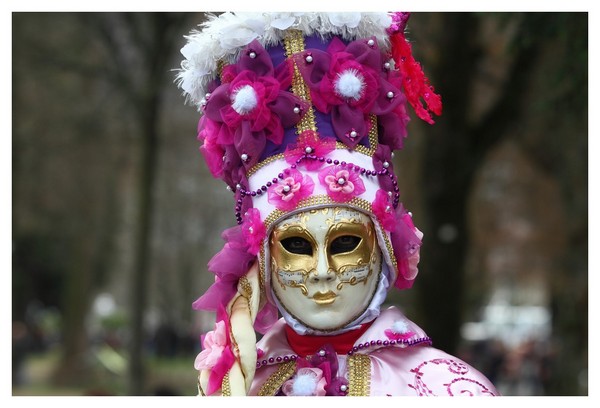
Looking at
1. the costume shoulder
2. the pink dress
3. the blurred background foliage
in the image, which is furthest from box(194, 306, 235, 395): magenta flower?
the blurred background foliage

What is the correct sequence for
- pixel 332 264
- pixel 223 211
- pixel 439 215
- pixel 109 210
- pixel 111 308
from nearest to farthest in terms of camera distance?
pixel 332 264 → pixel 439 215 → pixel 109 210 → pixel 223 211 → pixel 111 308

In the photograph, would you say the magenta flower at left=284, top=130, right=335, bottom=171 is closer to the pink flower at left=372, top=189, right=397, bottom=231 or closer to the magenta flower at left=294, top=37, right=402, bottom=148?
the magenta flower at left=294, top=37, right=402, bottom=148

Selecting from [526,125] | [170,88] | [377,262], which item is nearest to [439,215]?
[526,125]

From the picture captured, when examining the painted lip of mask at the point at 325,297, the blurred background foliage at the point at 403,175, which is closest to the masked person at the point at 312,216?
the painted lip of mask at the point at 325,297

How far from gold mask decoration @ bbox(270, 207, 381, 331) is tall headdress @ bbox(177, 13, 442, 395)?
0.18 feet

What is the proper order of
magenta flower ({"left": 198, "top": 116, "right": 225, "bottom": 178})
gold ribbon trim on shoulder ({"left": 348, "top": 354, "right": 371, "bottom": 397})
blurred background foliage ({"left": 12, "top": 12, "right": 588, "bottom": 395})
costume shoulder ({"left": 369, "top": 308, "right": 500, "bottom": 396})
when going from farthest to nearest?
blurred background foliage ({"left": 12, "top": 12, "right": 588, "bottom": 395}) < magenta flower ({"left": 198, "top": 116, "right": 225, "bottom": 178}) < gold ribbon trim on shoulder ({"left": 348, "top": 354, "right": 371, "bottom": 397}) < costume shoulder ({"left": 369, "top": 308, "right": 500, "bottom": 396})

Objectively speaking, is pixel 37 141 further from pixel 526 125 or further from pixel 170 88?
pixel 526 125

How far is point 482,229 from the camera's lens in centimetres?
2222

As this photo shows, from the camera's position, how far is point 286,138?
4.75 metres

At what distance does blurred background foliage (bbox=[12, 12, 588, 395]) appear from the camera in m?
13.2

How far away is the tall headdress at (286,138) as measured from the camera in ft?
15.2

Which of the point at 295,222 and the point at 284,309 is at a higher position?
the point at 295,222

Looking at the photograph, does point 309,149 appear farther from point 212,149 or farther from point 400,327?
point 400,327

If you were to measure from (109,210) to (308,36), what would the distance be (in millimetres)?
17418
